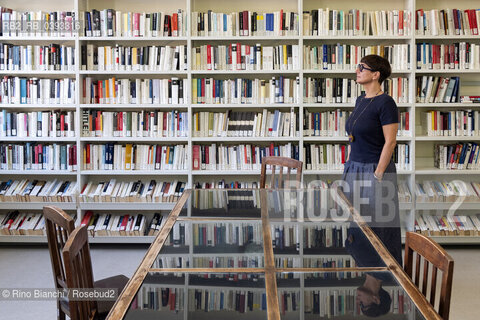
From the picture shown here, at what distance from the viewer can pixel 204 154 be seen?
541cm

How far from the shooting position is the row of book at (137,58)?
17.4 feet

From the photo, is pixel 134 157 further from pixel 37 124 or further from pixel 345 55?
pixel 345 55

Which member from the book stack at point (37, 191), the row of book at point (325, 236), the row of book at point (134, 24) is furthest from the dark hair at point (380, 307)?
the book stack at point (37, 191)

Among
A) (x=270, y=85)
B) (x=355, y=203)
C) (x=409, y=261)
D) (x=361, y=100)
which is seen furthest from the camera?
(x=270, y=85)

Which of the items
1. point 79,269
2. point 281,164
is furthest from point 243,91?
point 79,269

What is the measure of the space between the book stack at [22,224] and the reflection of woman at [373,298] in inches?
162

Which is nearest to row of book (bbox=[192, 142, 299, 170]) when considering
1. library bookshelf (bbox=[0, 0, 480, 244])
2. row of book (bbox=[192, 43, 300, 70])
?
library bookshelf (bbox=[0, 0, 480, 244])

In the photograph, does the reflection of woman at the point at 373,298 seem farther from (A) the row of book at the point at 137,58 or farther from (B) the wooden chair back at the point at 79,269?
(A) the row of book at the point at 137,58

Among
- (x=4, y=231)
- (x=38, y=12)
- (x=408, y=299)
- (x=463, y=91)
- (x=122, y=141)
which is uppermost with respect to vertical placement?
(x=38, y=12)

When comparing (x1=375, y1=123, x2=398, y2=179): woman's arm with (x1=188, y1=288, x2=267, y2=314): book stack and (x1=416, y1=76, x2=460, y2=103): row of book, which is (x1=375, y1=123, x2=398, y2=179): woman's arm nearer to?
(x1=416, y1=76, x2=460, y2=103): row of book

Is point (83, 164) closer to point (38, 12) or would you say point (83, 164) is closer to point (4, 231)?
point (4, 231)

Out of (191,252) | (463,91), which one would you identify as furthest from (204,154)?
(191,252)

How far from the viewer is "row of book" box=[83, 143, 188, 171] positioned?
17.7 ft

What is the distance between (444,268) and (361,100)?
7.32 feet
